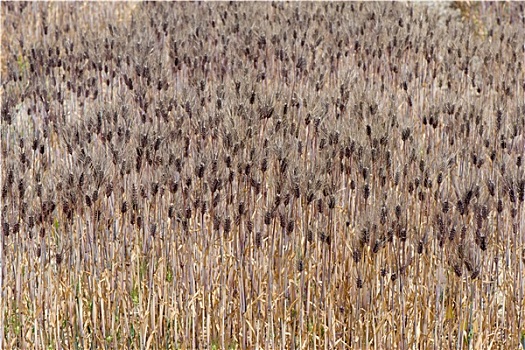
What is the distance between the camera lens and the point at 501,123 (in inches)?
165

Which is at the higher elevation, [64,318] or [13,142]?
[13,142]

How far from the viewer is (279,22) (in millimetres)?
7254

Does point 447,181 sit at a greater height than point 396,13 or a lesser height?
lesser

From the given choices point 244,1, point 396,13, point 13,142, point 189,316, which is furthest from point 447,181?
point 244,1

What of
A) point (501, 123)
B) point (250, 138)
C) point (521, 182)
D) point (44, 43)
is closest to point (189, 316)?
point (250, 138)

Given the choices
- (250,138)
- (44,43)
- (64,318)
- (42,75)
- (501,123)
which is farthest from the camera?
(44,43)

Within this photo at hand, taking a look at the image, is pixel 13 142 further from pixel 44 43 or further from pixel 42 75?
pixel 44 43

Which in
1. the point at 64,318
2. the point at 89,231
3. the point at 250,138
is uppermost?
the point at 250,138

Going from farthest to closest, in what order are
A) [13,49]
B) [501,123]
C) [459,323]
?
[13,49] < [501,123] < [459,323]

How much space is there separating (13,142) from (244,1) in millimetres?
4310

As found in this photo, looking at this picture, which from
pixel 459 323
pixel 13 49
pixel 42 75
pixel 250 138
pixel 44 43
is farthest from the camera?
pixel 13 49

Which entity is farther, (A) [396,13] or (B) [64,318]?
(A) [396,13]

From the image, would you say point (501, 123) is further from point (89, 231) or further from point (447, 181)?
point (89, 231)

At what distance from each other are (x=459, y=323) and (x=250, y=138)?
1.31m
